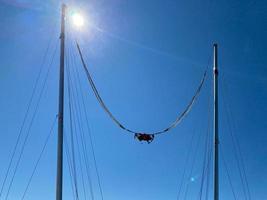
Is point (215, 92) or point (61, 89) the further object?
point (215, 92)

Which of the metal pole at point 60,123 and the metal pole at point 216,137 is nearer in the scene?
the metal pole at point 60,123

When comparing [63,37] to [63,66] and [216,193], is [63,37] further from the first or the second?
[216,193]

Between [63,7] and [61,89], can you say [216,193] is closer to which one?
[61,89]

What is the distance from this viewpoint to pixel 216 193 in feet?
81.9

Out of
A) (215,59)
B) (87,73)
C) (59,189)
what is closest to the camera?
(59,189)

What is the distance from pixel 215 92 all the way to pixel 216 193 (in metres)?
6.56

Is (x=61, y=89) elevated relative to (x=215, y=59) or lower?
lower

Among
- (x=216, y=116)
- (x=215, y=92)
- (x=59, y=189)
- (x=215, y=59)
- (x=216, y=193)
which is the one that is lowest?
(x=59, y=189)

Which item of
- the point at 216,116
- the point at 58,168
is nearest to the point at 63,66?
the point at 58,168

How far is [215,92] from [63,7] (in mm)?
11212

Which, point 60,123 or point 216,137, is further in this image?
point 216,137

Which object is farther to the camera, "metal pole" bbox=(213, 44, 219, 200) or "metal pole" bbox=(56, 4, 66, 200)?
"metal pole" bbox=(213, 44, 219, 200)

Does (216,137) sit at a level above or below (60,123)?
above

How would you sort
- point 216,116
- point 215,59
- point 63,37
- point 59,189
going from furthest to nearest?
point 215,59 < point 216,116 < point 63,37 < point 59,189
